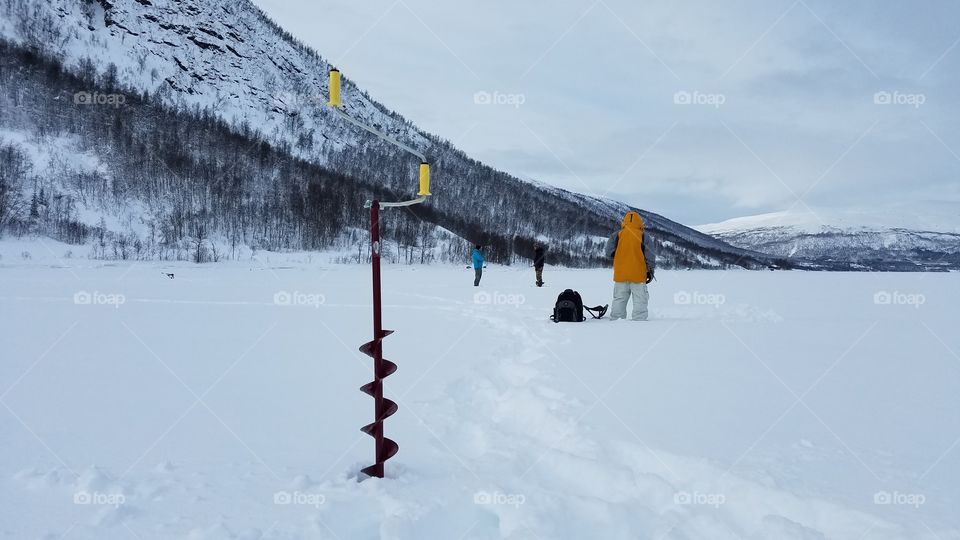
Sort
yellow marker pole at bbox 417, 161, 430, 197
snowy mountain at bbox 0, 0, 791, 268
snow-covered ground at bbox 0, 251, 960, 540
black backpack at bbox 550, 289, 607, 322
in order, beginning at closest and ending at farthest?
snow-covered ground at bbox 0, 251, 960, 540 → yellow marker pole at bbox 417, 161, 430, 197 → black backpack at bbox 550, 289, 607, 322 → snowy mountain at bbox 0, 0, 791, 268

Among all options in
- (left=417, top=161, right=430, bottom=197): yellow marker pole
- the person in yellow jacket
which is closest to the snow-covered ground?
(left=417, top=161, right=430, bottom=197): yellow marker pole

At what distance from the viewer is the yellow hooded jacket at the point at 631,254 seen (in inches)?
382

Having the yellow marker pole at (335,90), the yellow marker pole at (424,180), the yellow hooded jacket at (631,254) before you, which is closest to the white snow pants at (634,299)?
the yellow hooded jacket at (631,254)

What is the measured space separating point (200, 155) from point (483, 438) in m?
69.2

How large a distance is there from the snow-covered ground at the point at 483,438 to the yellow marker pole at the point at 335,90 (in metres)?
2.07

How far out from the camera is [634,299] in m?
9.84

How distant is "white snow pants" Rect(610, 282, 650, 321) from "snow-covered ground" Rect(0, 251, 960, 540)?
261 centimetres

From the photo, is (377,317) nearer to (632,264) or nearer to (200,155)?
(632,264)

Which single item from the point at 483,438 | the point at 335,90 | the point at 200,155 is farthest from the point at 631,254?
the point at 200,155

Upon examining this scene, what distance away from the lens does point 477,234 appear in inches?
2992

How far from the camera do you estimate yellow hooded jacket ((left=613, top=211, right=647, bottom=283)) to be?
31.8 feet

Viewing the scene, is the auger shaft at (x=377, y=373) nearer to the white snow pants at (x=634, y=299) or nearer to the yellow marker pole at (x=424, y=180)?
the yellow marker pole at (x=424, y=180)

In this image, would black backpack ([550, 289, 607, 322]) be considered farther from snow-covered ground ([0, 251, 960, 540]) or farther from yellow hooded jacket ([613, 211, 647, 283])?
snow-covered ground ([0, 251, 960, 540])

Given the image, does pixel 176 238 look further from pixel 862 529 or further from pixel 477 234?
pixel 862 529
